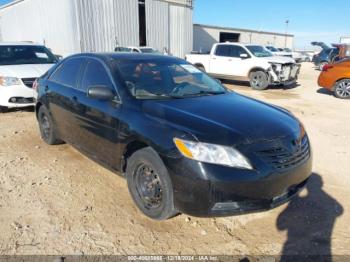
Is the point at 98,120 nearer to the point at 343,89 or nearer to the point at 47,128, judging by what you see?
the point at 47,128

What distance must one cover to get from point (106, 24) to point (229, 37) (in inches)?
953

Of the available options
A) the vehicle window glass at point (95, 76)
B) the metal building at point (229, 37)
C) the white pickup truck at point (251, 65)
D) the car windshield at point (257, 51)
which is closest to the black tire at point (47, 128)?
the vehicle window glass at point (95, 76)

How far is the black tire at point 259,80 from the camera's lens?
12.8 m

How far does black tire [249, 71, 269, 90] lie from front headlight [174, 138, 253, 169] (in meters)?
10.8

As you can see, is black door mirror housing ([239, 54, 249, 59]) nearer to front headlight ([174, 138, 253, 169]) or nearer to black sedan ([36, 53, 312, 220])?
black sedan ([36, 53, 312, 220])

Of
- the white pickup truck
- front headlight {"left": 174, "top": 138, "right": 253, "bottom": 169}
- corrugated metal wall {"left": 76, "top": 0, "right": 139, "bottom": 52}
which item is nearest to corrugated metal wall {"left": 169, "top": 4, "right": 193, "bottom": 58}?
corrugated metal wall {"left": 76, "top": 0, "right": 139, "bottom": 52}

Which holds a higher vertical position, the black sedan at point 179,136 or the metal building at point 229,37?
the metal building at point 229,37

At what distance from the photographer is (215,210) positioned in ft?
8.89

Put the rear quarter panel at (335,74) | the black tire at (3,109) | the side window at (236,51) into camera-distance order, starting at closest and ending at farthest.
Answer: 1. the black tire at (3,109)
2. the rear quarter panel at (335,74)
3. the side window at (236,51)

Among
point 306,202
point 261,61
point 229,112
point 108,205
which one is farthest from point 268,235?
point 261,61

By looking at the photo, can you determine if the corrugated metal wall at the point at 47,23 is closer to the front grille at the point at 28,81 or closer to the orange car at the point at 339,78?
the front grille at the point at 28,81

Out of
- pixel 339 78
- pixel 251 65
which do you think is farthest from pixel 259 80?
pixel 339 78

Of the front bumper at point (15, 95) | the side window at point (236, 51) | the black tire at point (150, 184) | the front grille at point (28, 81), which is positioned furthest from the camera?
the side window at point (236, 51)

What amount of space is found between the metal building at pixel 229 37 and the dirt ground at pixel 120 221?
30.0 metres
